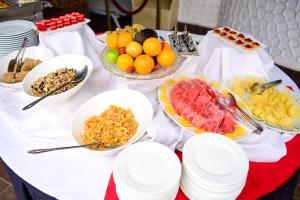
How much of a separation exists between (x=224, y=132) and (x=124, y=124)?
33 centimetres

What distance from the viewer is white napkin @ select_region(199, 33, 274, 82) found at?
46.3 inches

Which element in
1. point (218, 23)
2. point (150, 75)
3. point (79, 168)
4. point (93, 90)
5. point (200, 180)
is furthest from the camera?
point (218, 23)

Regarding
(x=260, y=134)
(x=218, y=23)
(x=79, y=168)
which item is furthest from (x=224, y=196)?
(x=218, y=23)

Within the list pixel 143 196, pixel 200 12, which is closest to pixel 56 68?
pixel 143 196

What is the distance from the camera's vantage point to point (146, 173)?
2.20 ft

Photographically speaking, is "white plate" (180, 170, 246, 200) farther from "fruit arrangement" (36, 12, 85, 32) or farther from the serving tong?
"fruit arrangement" (36, 12, 85, 32)

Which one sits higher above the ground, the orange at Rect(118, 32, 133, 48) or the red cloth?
the orange at Rect(118, 32, 133, 48)

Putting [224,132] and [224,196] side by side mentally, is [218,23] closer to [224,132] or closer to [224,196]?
[224,132]

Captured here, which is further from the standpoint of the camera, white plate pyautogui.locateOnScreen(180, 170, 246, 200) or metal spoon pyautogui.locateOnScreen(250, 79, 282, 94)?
metal spoon pyautogui.locateOnScreen(250, 79, 282, 94)

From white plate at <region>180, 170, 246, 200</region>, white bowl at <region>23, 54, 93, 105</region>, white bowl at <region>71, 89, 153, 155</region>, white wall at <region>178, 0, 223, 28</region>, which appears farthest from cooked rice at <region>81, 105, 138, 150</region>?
white wall at <region>178, 0, 223, 28</region>

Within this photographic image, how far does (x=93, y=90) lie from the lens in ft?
3.57

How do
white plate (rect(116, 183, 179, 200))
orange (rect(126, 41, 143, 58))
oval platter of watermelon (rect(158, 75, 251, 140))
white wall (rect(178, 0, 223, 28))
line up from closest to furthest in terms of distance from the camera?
white plate (rect(116, 183, 179, 200)), oval platter of watermelon (rect(158, 75, 251, 140)), orange (rect(126, 41, 143, 58)), white wall (rect(178, 0, 223, 28))

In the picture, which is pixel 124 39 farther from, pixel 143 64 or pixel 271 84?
pixel 271 84

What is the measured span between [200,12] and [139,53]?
7.60 feet
